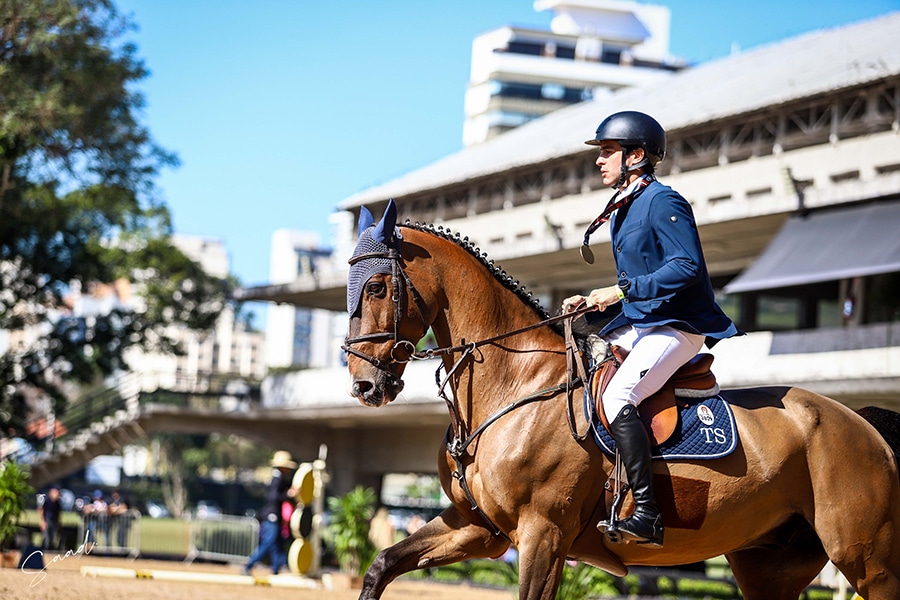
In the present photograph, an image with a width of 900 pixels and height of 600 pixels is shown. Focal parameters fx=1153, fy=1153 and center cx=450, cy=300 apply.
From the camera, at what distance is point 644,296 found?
5777 millimetres

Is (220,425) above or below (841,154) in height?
below

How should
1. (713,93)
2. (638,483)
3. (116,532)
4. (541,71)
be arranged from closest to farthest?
(638,483) → (116,532) → (713,93) → (541,71)

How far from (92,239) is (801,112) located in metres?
21.0

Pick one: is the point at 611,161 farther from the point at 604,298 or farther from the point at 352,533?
the point at 352,533

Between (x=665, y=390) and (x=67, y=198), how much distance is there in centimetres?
2971

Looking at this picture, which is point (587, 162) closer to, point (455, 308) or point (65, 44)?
point (65, 44)

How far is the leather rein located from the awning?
49.9 ft

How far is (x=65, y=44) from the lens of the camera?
3012 cm

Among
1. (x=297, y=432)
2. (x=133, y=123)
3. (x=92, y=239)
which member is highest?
(x=133, y=123)

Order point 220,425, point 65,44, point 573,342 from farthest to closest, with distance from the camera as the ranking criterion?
point 220,425 < point 65,44 < point 573,342

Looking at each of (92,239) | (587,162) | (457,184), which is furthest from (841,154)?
(92,239)

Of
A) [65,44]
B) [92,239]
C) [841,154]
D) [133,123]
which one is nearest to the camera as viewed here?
[841,154]

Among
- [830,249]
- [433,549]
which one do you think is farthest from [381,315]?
[830,249]
